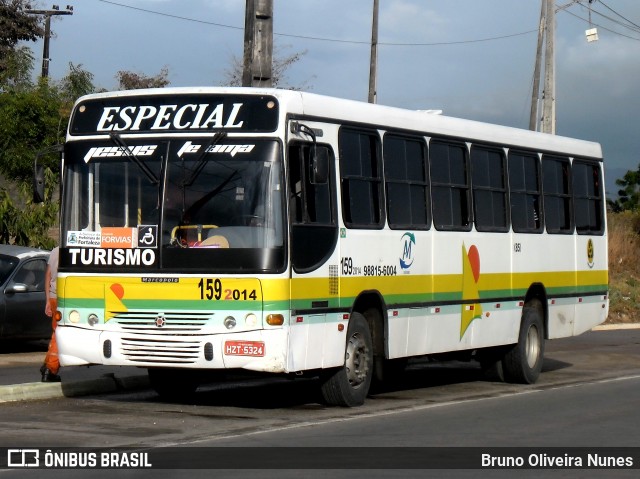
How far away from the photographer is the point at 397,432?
1166 centimetres

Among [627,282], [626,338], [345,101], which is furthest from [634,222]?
[345,101]

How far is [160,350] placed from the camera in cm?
1265

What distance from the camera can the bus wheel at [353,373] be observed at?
13.5m

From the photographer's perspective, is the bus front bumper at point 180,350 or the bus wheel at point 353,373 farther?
the bus wheel at point 353,373

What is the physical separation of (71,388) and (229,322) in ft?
9.22

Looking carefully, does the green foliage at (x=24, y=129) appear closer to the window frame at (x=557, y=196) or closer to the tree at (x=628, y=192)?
the window frame at (x=557, y=196)

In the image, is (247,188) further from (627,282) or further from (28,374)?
(627,282)

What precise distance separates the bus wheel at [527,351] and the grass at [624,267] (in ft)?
47.8

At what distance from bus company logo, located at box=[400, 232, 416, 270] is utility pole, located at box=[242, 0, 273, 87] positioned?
4189mm

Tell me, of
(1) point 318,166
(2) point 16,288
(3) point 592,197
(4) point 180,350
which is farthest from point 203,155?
(3) point 592,197

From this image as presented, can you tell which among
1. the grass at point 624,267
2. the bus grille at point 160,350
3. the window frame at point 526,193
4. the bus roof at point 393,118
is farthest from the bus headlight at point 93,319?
the grass at point 624,267

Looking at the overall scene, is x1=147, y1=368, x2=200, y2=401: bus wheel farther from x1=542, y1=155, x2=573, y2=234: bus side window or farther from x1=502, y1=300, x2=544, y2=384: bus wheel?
x1=542, y1=155, x2=573, y2=234: bus side window

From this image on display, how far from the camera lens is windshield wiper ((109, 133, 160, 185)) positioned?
42.2 feet

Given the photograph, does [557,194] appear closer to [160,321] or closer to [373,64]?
[160,321]
